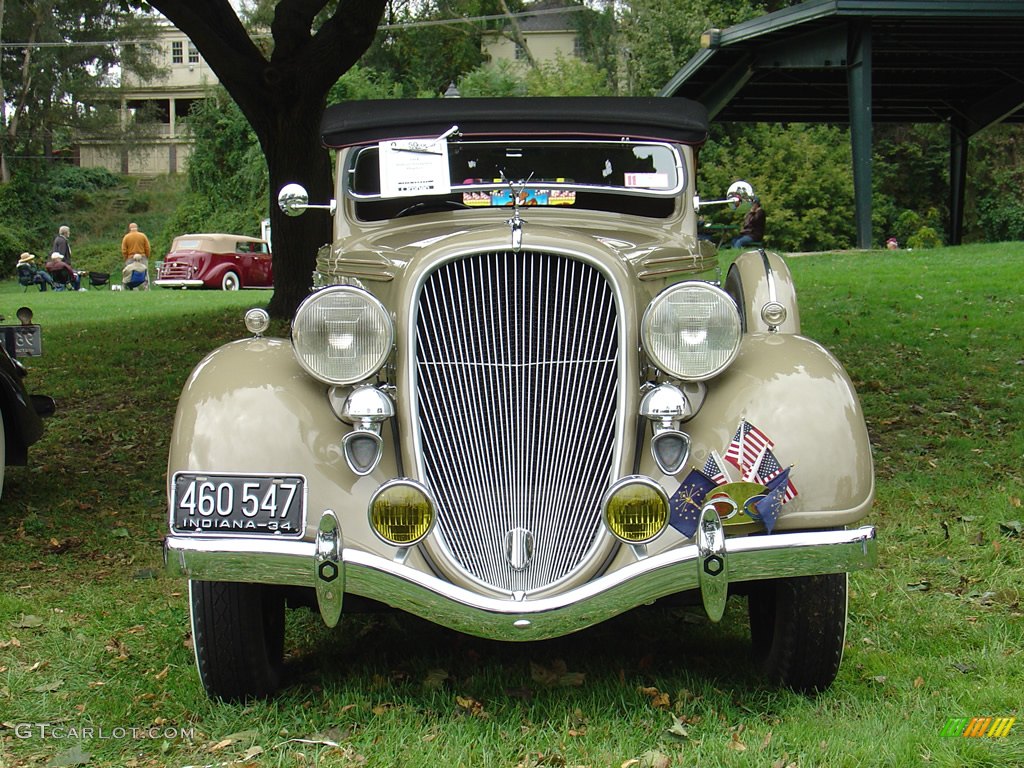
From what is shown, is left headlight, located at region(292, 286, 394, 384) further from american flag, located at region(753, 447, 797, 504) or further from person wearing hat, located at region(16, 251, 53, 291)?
person wearing hat, located at region(16, 251, 53, 291)

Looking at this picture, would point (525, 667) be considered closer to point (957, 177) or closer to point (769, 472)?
point (769, 472)

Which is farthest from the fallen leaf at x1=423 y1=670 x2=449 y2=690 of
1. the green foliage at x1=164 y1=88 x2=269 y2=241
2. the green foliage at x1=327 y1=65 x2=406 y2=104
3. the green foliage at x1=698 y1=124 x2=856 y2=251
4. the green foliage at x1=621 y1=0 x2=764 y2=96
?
the green foliage at x1=164 y1=88 x2=269 y2=241

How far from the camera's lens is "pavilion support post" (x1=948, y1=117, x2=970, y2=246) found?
20547mm

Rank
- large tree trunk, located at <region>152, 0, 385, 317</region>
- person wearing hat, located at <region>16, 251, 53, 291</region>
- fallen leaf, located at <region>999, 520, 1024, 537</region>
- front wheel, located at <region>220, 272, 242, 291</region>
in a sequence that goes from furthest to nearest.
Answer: front wheel, located at <region>220, 272, 242, 291</region>
person wearing hat, located at <region>16, 251, 53, 291</region>
large tree trunk, located at <region>152, 0, 385, 317</region>
fallen leaf, located at <region>999, 520, 1024, 537</region>

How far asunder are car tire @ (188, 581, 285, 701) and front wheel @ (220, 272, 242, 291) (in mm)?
24178

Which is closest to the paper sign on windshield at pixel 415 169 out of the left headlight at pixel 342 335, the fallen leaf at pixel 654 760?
the left headlight at pixel 342 335

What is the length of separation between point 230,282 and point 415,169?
928 inches

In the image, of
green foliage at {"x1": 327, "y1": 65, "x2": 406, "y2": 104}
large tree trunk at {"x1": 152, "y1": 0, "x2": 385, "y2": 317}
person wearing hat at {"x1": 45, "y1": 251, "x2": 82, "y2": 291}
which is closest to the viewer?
large tree trunk at {"x1": 152, "y1": 0, "x2": 385, "y2": 317}

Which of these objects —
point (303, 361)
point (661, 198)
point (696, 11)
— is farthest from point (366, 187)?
point (696, 11)

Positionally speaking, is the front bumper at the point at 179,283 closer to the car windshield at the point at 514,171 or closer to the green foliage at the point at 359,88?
the green foliage at the point at 359,88

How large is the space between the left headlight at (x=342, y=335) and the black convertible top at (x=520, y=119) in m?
1.38

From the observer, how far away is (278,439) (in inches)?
131

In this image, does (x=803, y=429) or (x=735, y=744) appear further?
(x=803, y=429)

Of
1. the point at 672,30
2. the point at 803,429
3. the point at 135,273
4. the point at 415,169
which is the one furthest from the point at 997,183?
the point at 803,429
